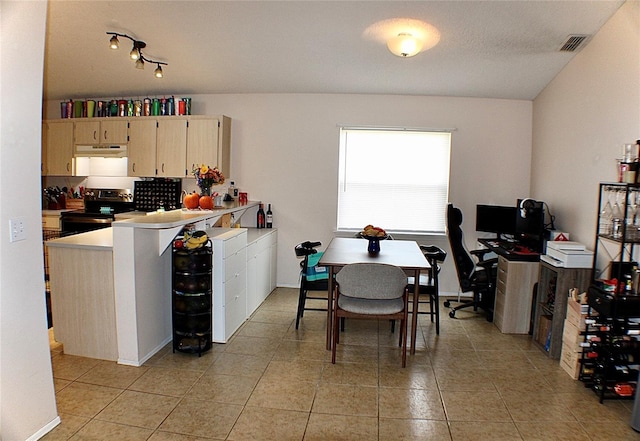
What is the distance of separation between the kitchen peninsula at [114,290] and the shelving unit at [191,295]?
19 cm

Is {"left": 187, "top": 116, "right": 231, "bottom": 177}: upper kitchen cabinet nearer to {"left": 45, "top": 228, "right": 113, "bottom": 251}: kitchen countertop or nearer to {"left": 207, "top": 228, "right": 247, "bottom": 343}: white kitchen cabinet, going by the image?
{"left": 207, "top": 228, "right": 247, "bottom": 343}: white kitchen cabinet

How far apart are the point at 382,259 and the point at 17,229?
2.54m

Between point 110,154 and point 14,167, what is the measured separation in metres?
3.31

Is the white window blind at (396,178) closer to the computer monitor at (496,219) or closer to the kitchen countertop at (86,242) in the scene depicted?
the computer monitor at (496,219)

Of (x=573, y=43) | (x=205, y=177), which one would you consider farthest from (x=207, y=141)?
(x=573, y=43)

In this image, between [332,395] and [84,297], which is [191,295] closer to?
[84,297]

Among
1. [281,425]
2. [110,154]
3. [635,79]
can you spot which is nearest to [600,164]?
[635,79]

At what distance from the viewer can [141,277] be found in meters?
3.13

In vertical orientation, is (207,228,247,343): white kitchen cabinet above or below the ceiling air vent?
below

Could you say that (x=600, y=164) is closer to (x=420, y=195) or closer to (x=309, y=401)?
(x=420, y=195)

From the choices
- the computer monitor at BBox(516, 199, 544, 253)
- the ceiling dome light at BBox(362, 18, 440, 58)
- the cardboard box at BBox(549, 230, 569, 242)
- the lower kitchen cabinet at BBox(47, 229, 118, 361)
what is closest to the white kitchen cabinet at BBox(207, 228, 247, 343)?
the lower kitchen cabinet at BBox(47, 229, 118, 361)

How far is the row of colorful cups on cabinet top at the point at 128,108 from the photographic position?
514 cm

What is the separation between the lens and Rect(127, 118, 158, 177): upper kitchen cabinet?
512cm

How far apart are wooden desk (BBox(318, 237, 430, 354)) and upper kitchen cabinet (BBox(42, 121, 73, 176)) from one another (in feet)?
12.4
